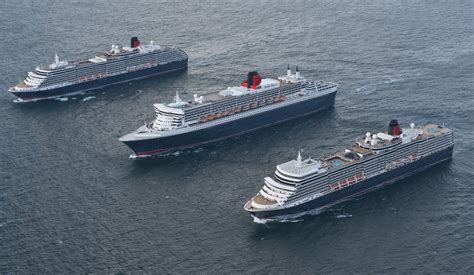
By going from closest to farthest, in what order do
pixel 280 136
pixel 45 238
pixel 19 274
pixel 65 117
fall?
pixel 19 274
pixel 45 238
pixel 280 136
pixel 65 117

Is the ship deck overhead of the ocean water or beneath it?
overhead

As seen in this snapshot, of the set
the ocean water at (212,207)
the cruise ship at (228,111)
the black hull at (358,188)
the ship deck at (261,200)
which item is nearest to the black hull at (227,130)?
the cruise ship at (228,111)

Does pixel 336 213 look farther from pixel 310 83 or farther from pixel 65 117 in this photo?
pixel 65 117

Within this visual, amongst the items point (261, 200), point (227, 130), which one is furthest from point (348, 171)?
point (227, 130)

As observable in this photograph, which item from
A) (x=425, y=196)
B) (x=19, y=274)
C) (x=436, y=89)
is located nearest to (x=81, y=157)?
(x=19, y=274)

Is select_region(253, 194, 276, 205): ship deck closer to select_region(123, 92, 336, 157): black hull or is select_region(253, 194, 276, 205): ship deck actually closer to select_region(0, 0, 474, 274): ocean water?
select_region(0, 0, 474, 274): ocean water

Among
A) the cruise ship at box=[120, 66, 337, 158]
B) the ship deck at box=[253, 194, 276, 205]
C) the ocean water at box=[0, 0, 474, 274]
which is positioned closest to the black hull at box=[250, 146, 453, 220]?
the ocean water at box=[0, 0, 474, 274]
